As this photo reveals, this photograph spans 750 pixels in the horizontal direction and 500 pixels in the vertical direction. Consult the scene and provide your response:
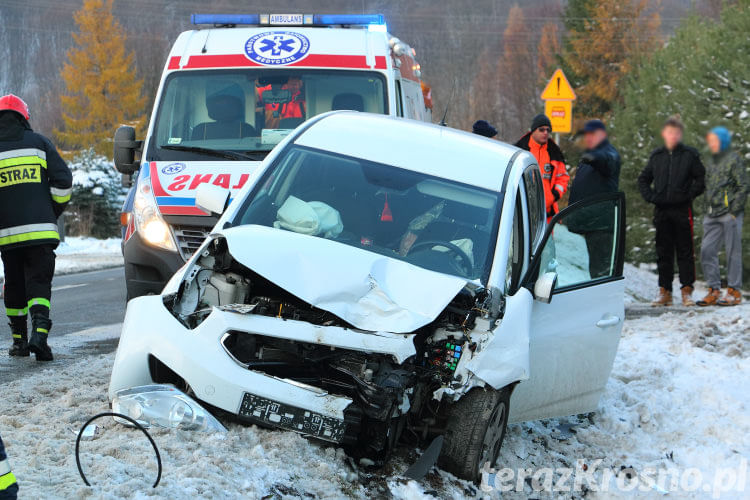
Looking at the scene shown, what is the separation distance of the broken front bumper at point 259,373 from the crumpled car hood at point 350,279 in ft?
0.44

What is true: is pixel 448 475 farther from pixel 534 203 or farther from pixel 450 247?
pixel 534 203

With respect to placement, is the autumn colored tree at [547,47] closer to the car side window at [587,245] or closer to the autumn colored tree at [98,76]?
the autumn colored tree at [98,76]

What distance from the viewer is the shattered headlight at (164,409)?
4434mm

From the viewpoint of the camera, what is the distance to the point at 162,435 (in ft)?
14.3

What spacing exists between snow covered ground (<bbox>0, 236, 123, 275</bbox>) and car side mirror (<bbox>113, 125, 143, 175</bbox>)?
971 cm

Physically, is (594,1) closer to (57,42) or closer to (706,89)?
(706,89)

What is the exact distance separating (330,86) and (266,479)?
18.5 ft

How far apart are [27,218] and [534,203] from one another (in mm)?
4170

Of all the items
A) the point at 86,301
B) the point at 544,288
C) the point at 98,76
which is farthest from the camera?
the point at 98,76

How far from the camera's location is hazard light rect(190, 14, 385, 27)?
9.86m

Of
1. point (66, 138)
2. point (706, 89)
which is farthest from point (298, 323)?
point (66, 138)

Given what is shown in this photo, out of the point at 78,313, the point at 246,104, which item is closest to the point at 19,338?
the point at 246,104

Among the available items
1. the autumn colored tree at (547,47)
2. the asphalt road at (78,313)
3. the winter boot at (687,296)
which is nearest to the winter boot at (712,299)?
the winter boot at (687,296)

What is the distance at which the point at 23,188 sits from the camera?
8070 millimetres
